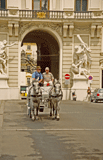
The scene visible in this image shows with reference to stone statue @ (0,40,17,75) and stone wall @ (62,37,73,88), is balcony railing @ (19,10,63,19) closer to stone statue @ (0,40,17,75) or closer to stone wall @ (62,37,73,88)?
stone wall @ (62,37,73,88)

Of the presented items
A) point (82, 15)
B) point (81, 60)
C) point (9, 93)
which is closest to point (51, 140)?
point (9, 93)

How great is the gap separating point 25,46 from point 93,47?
5282cm

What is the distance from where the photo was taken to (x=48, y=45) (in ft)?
126

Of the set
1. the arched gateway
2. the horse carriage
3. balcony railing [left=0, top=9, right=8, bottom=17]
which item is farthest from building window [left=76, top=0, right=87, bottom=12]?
the horse carriage

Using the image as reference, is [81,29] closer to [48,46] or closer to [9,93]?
[48,46]

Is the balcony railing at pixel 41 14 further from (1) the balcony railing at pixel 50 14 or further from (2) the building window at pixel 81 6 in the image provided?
(2) the building window at pixel 81 6

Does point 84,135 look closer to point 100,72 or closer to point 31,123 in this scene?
point 31,123

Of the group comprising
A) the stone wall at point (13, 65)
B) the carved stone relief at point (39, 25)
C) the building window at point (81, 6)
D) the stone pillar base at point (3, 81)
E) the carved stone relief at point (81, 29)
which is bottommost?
the stone pillar base at point (3, 81)

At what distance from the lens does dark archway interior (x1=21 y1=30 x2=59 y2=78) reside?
34.7 m

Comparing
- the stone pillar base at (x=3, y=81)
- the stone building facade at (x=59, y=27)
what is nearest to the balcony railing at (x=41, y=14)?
the stone building facade at (x=59, y=27)

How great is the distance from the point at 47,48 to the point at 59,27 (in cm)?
634

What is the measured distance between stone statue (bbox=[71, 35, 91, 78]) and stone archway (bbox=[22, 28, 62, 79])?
1.60m

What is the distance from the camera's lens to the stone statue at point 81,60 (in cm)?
3219

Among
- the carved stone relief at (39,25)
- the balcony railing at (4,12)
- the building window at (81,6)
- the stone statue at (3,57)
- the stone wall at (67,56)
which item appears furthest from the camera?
the building window at (81,6)
